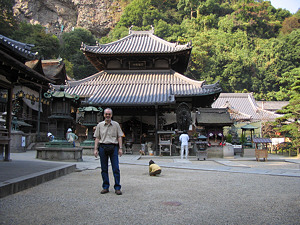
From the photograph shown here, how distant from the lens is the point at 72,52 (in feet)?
156

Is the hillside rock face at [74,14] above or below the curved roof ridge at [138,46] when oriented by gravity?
above

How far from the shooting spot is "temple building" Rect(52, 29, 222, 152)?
18031mm

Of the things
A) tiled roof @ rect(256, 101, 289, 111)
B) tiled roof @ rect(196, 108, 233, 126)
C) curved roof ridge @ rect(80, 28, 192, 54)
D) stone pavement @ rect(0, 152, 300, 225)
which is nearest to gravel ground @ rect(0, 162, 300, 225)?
stone pavement @ rect(0, 152, 300, 225)

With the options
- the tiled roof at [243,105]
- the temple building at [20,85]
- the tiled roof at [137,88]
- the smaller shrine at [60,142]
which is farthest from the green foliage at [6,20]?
the smaller shrine at [60,142]

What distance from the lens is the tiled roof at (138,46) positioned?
66.0 feet

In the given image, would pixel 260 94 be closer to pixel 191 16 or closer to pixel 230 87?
pixel 230 87

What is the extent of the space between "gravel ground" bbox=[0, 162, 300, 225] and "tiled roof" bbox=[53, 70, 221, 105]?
38.7 ft

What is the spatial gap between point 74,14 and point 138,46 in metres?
Result: 55.4

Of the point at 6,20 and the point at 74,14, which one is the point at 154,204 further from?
the point at 74,14

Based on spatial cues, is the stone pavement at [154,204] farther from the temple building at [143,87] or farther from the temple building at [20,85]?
the temple building at [143,87]

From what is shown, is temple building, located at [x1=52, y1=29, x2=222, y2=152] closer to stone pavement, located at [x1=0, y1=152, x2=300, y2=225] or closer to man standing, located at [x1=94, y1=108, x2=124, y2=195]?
stone pavement, located at [x1=0, y1=152, x2=300, y2=225]

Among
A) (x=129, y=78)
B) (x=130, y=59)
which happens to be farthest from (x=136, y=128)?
(x=130, y=59)

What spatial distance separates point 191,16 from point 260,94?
89.6 ft

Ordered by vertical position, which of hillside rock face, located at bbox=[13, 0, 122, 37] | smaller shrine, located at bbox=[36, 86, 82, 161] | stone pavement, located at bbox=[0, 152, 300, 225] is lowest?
stone pavement, located at bbox=[0, 152, 300, 225]
